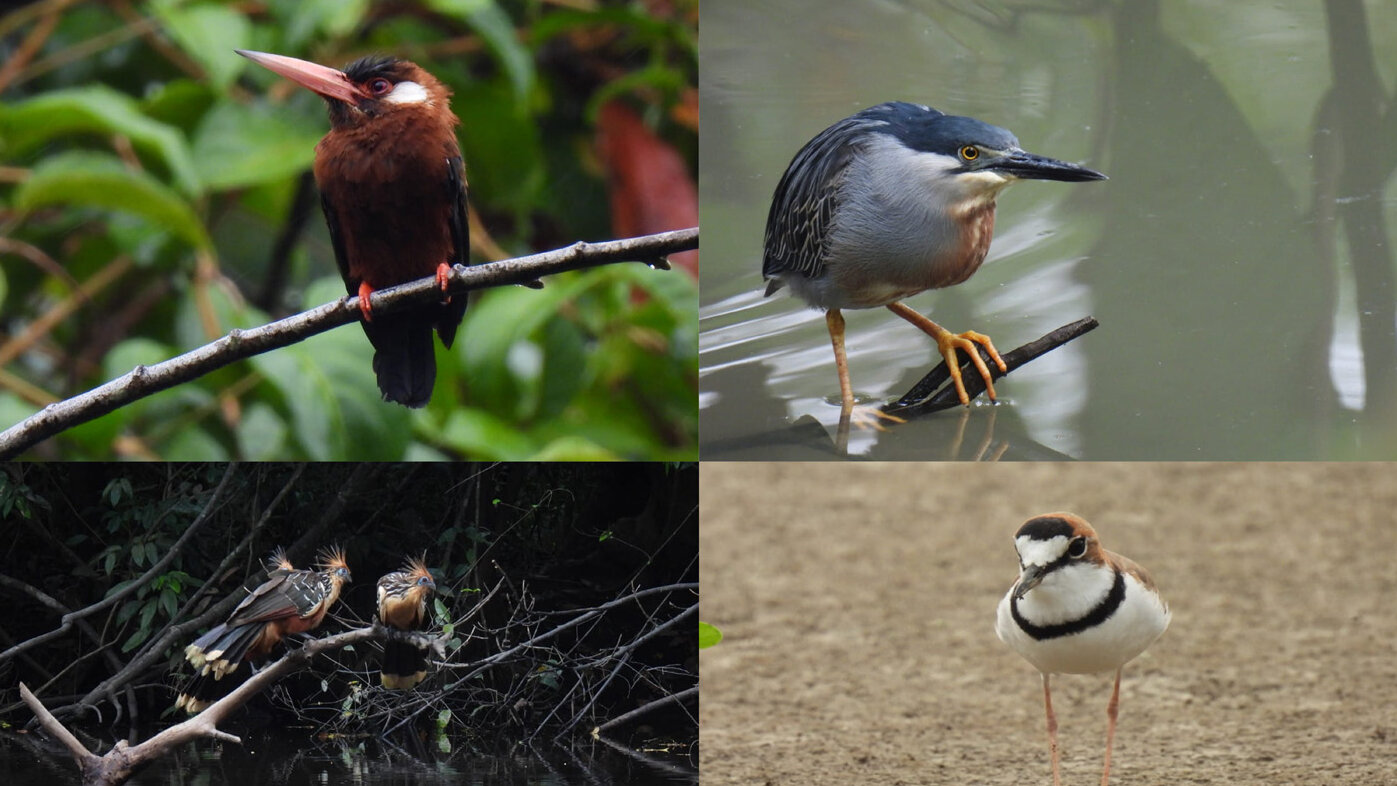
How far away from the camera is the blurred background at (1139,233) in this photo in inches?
86.4

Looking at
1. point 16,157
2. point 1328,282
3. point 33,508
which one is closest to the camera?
point 1328,282

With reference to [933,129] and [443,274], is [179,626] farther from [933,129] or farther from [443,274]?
[933,129]

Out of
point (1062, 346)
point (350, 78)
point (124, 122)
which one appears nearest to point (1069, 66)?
point (1062, 346)

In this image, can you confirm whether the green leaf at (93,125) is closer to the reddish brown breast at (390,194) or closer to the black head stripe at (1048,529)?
the reddish brown breast at (390,194)

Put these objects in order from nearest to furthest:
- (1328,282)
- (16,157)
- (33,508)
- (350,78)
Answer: (350,78) < (1328,282) < (16,157) < (33,508)

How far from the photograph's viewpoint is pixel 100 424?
2.37m

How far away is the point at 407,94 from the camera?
211 centimetres

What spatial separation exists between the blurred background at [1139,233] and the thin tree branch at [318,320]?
0.14 metres

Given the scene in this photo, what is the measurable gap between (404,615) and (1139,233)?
141 centimetres

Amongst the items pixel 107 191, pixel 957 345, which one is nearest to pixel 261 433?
pixel 107 191

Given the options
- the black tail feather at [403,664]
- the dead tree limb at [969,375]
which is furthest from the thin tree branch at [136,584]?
the dead tree limb at [969,375]

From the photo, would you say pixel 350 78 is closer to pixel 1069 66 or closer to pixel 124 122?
pixel 124 122

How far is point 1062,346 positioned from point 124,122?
155 centimetres

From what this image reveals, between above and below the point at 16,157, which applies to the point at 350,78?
above
